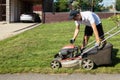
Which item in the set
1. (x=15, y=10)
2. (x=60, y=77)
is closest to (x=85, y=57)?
(x=60, y=77)

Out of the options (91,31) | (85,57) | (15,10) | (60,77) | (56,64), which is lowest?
(60,77)

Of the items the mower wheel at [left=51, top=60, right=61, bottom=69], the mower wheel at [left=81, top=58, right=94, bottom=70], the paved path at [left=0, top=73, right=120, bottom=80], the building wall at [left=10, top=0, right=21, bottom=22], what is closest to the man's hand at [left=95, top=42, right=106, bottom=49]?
the mower wheel at [left=81, top=58, right=94, bottom=70]

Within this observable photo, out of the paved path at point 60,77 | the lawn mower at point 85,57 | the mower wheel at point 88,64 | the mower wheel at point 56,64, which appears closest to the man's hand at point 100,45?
the lawn mower at point 85,57

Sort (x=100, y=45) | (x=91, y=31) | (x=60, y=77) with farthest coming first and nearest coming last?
(x=91, y=31) → (x=100, y=45) → (x=60, y=77)

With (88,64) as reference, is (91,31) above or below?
above

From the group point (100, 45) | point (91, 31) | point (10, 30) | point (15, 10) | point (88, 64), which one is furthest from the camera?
point (15, 10)

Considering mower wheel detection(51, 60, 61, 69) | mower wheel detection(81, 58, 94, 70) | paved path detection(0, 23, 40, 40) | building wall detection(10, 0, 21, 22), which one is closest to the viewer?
mower wheel detection(81, 58, 94, 70)

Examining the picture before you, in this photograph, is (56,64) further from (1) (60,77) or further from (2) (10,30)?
(2) (10,30)

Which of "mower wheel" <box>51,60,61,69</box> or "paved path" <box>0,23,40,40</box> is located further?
"paved path" <box>0,23,40,40</box>

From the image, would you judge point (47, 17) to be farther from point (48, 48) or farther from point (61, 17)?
point (48, 48)

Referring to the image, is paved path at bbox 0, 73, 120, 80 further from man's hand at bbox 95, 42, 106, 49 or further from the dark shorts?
the dark shorts

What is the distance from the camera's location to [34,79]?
25.5 feet

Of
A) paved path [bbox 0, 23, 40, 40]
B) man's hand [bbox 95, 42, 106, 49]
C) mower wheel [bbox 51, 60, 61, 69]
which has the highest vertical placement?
man's hand [bbox 95, 42, 106, 49]

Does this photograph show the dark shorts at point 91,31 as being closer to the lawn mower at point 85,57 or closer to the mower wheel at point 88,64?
the lawn mower at point 85,57
